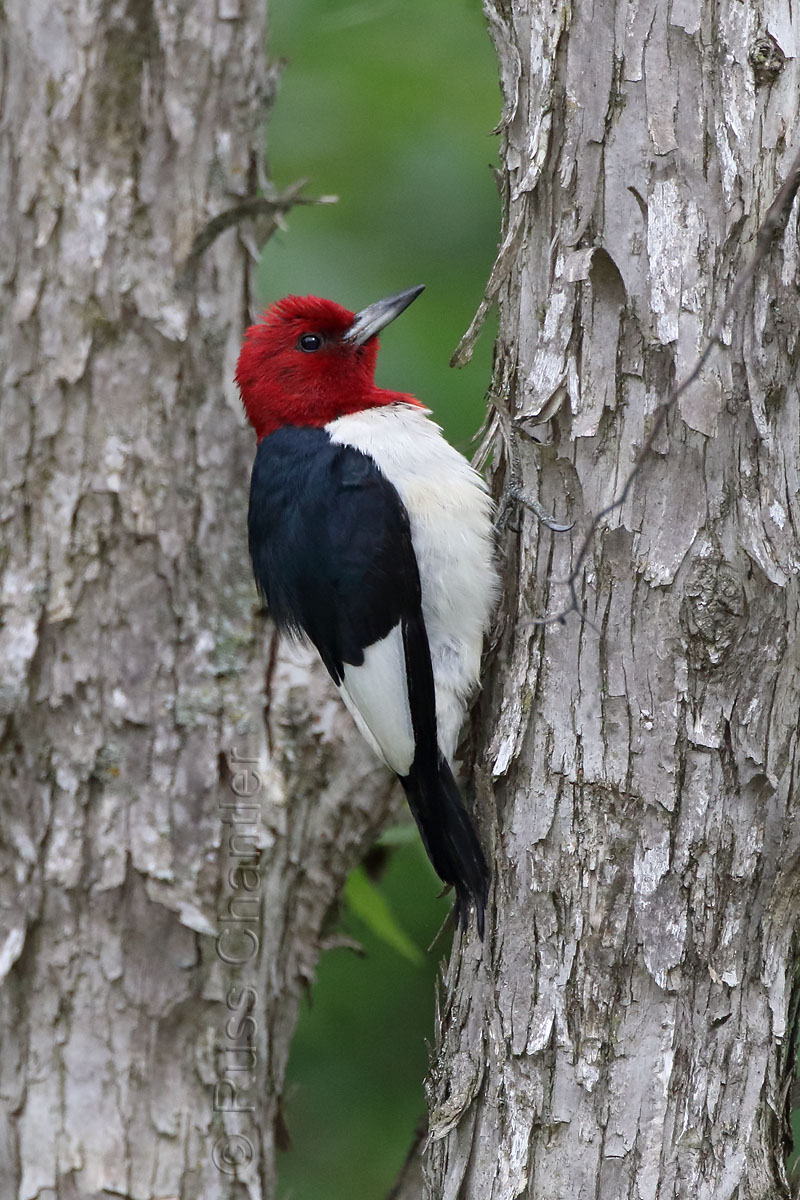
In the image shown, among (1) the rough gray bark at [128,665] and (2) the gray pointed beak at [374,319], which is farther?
(1) the rough gray bark at [128,665]

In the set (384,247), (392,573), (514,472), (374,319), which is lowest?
(392,573)

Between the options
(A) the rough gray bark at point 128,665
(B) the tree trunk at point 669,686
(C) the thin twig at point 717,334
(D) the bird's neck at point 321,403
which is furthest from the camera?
(A) the rough gray bark at point 128,665

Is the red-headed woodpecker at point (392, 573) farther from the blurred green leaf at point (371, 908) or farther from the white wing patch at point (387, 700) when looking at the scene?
the blurred green leaf at point (371, 908)

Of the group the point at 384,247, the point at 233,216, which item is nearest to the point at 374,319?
the point at 233,216

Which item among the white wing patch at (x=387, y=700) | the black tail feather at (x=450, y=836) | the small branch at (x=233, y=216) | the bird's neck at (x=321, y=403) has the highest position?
the small branch at (x=233, y=216)

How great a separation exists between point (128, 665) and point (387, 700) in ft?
3.11

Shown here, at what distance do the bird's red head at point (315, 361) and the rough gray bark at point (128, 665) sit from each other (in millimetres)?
378

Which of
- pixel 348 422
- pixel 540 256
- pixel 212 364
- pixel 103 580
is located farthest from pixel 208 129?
pixel 540 256

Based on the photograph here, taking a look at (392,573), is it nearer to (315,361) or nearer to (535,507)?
(535,507)

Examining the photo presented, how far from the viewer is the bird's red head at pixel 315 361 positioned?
118 inches

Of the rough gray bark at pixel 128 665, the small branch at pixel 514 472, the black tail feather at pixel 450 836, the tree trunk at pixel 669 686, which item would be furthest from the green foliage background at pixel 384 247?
the tree trunk at pixel 669 686

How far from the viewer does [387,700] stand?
262 centimetres

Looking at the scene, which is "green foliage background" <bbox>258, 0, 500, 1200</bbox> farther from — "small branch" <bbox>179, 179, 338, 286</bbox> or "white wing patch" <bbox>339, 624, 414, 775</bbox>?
"white wing patch" <bbox>339, 624, 414, 775</bbox>

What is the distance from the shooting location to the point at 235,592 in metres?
3.41
